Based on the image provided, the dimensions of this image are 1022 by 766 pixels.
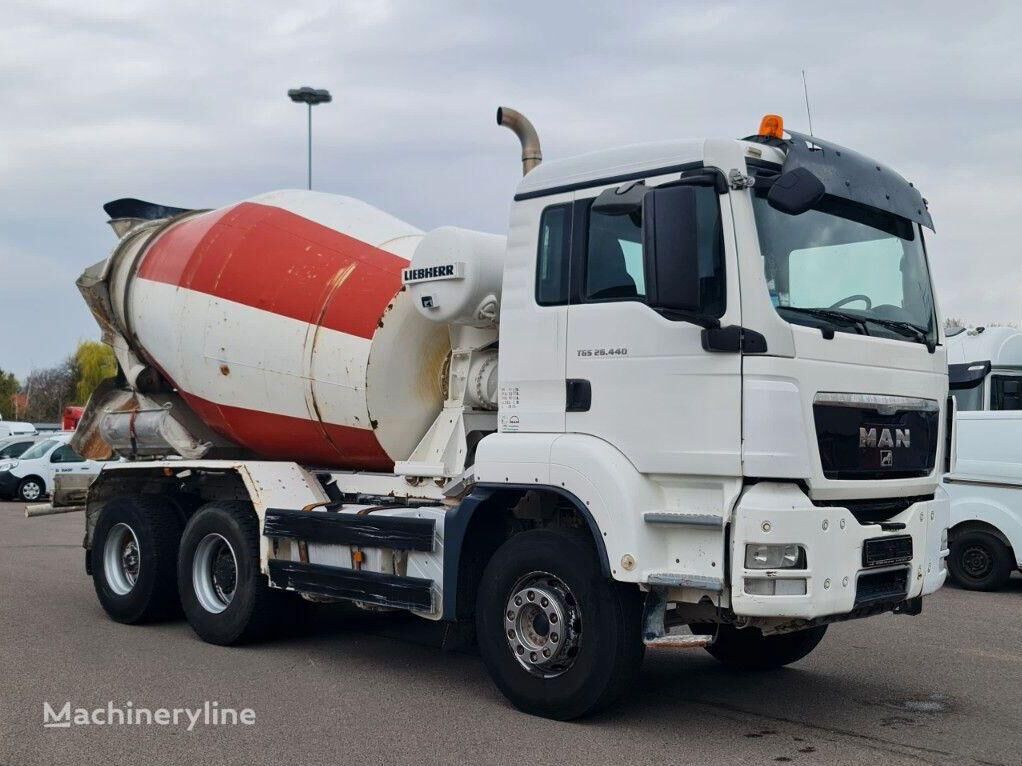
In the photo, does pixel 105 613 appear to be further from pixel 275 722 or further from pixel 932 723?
pixel 932 723

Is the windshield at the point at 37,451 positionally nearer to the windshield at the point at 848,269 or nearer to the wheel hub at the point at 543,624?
the wheel hub at the point at 543,624

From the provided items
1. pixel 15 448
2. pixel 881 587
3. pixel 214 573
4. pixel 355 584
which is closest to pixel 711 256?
pixel 881 587

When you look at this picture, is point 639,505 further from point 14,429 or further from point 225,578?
point 14,429

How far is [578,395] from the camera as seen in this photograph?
Result: 21.5 ft

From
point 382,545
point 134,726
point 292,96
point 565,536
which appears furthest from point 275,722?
point 292,96

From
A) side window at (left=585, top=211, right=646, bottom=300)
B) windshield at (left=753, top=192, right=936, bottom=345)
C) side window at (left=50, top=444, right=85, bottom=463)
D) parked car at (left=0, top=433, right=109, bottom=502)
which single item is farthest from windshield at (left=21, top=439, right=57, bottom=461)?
windshield at (left=753, top=192, right=936, bottom=345)

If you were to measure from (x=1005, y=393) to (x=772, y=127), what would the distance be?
Result: 382 inches

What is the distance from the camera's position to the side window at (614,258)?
634 centimetres

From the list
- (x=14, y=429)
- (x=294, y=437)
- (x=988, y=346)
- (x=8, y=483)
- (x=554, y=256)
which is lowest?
(x=8, y=483)

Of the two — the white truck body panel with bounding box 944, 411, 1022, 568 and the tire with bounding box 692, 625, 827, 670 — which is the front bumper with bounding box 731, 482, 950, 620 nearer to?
the tire with bounding box 692, 625, 827, 670

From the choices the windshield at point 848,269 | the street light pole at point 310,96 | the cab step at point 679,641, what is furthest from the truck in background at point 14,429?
the windshield at point 848,269

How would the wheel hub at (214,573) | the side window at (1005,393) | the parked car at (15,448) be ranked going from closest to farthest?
the wheel hub at (214,573) → the side window at (1005,393) → the parked car at (15,448)

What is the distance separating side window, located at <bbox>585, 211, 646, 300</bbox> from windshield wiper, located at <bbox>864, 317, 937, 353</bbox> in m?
1.32

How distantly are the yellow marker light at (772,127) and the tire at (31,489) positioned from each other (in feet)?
81.8
